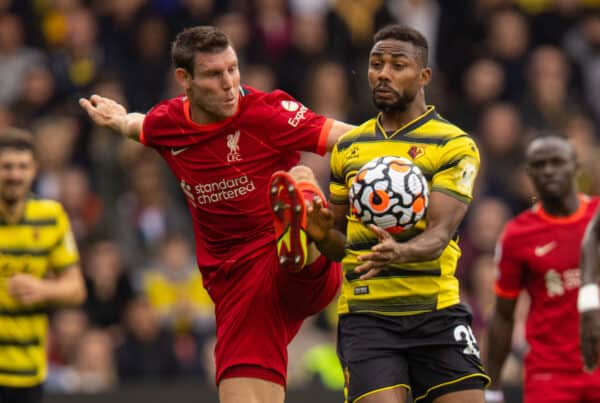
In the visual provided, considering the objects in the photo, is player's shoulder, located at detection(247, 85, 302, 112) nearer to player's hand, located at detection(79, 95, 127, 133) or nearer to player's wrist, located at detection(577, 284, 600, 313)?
player's hand, located at detection(79, 95, 127, 133)

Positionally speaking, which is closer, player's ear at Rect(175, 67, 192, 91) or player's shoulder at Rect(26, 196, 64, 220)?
player's ear at Rect(175, 67, 192, 91)

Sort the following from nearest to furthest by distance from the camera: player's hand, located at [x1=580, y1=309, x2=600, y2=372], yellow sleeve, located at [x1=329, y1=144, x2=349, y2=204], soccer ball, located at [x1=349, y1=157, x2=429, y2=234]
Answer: soccer ball, located at [x1=349, y1=157, x2=429, y2=234]
yellow sleeve, located at [x1=329, y1=144, x2=349, y2=204]
player's hand, located at [x1=580, y1=309, x2=600, y2=372]

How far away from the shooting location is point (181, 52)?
797 centimetres

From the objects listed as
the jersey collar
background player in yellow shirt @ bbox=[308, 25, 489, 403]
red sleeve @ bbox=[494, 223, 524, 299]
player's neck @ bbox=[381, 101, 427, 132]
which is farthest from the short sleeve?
red sleeve @ bbox=[494, 223, 524, 299]

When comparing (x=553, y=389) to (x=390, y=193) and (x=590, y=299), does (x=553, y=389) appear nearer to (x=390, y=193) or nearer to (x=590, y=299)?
(x=590, y=299)

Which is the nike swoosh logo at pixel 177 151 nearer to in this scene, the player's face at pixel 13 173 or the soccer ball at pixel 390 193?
the soccer ball at pixel 390 193

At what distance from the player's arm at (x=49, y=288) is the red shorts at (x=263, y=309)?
1674 millimetres

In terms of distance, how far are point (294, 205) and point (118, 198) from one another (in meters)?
6.60

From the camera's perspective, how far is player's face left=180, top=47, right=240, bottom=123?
7.80 m

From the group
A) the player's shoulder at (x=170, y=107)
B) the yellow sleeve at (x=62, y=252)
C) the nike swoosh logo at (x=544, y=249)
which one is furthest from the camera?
the yellow sleeve at (x=62, y=252)

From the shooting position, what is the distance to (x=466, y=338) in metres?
7.17

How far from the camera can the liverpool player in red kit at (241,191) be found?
308 inches

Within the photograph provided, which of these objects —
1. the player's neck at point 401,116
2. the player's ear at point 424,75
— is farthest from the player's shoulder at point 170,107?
the player's ear at point 424,75

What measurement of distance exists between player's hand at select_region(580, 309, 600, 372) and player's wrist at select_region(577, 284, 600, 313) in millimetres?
26
